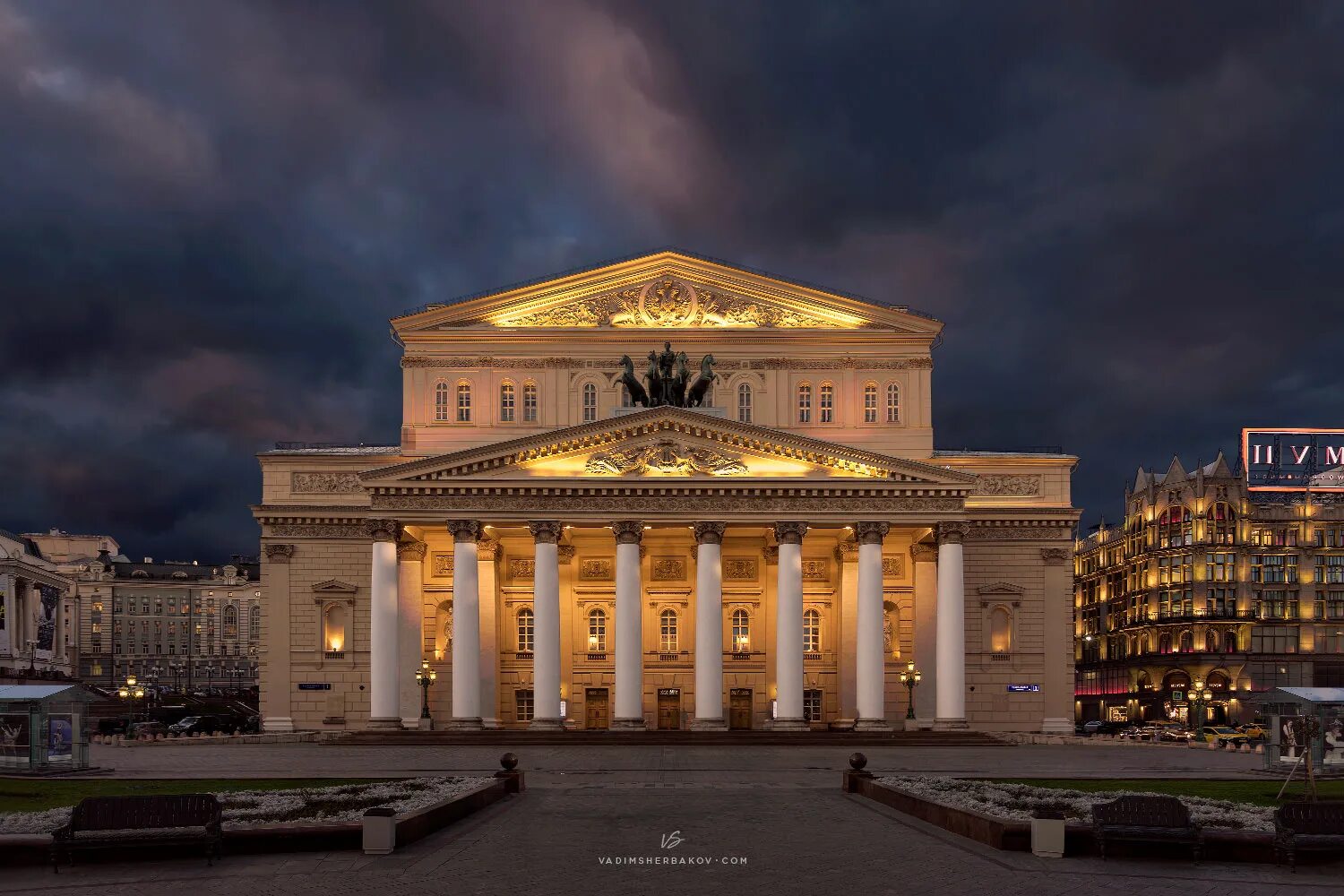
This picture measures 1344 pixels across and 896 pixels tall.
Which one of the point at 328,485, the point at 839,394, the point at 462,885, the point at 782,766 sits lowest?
the point at 782,766

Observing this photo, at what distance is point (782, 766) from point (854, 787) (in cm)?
1071

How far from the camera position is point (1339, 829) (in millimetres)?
20094

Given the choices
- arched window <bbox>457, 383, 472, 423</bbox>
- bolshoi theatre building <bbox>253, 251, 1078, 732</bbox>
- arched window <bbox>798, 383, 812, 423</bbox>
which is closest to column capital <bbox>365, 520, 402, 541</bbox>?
bolshoi theatre building <bbox>253, 251, 1078, 732</bbox>

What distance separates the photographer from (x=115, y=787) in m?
31.9

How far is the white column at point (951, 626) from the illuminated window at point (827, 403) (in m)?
10.2

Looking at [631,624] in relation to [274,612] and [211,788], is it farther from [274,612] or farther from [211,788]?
[211,788]

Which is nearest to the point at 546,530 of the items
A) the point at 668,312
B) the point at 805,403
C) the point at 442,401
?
the point at 442,401

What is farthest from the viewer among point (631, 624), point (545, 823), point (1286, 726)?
point (631, 624)

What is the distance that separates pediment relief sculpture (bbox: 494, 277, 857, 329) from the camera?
217ft

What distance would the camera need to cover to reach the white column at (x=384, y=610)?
58.0 metres

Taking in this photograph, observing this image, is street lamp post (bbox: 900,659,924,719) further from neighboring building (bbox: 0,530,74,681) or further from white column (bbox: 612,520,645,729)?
neighboring building (bbox: 0,530,74,681)

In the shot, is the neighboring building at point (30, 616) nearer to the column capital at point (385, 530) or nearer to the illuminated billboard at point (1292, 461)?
the column capital at point (385, 530)

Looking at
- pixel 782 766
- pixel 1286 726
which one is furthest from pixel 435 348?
pixel 1286 726

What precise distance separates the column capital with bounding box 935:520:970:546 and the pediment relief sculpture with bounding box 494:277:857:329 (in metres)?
13.0
